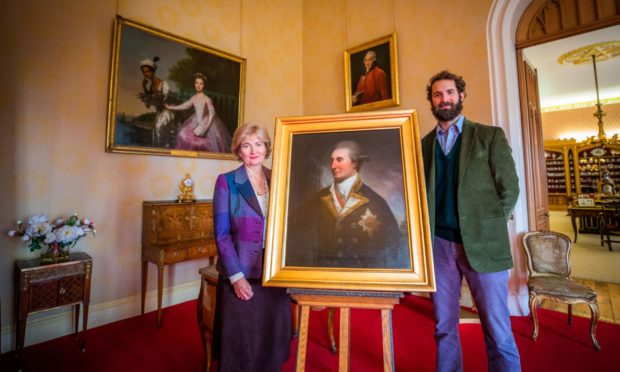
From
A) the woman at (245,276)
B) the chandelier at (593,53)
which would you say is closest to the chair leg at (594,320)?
the woman at (245,276)

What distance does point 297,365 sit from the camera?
1.32 meters

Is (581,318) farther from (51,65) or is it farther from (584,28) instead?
(51,65)

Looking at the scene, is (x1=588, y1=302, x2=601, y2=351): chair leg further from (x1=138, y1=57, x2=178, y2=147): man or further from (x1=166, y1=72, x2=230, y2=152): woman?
(x1=138, y1=57, x2=178, y2=147): man

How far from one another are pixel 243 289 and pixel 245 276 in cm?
8

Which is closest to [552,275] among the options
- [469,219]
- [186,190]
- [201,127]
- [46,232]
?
[469,219]

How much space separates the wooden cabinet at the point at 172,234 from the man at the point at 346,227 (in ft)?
8.54

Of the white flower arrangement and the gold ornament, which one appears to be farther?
the gold ornament

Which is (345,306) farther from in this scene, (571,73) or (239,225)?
(571,73)

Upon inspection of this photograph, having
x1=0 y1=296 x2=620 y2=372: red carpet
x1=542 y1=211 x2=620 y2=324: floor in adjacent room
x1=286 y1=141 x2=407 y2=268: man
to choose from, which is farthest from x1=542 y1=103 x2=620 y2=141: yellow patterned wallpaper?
x1=286 y1=141 x2=407 y2=268: man

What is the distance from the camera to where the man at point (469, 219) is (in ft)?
5.69

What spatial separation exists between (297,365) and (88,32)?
417cm

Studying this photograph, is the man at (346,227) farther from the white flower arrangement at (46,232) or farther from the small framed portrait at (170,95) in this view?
the small framed portrait at (170,95)

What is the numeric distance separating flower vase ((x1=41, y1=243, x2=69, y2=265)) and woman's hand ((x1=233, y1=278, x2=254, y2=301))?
95.7 inches

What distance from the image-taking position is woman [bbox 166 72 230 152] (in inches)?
161
